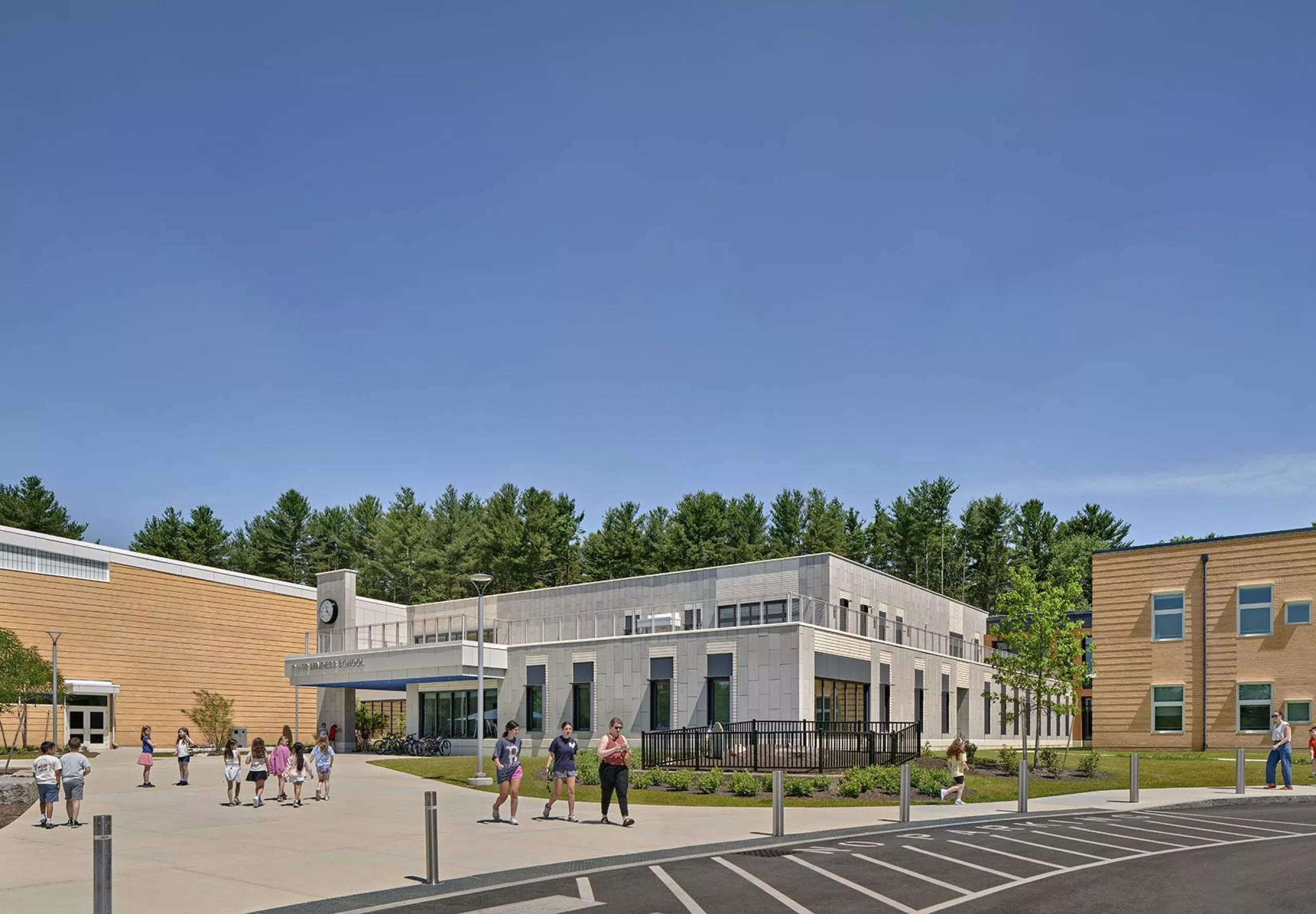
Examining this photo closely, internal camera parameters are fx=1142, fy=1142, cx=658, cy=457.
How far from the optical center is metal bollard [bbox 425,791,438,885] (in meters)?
13.7

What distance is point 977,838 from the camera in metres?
18.2

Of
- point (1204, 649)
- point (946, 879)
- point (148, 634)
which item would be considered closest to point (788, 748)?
point (946, 879)

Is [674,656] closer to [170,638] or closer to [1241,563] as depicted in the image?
[1241,563]

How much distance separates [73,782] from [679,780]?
43.1 feet

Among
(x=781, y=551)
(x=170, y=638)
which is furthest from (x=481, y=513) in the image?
(x=170, y=638)

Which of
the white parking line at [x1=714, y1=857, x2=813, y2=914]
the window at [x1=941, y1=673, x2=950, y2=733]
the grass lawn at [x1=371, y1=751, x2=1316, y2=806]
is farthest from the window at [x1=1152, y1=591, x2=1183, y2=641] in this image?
the white parking line at [x1=714, y1=857, x2=813, y2=914]

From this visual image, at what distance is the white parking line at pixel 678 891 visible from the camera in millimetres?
11750

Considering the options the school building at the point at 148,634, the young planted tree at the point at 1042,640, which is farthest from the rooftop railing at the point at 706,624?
the school building at the point at 148,634

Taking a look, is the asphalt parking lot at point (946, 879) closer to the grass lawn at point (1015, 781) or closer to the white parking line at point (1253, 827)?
the white parking line at point (1253, 827)

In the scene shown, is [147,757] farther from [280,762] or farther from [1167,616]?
[1167,616]

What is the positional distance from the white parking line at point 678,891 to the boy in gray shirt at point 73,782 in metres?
12.3

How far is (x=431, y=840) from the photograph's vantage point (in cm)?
1380

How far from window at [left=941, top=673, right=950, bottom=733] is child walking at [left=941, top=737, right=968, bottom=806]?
88.5 feet

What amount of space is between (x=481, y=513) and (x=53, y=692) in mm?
52234
